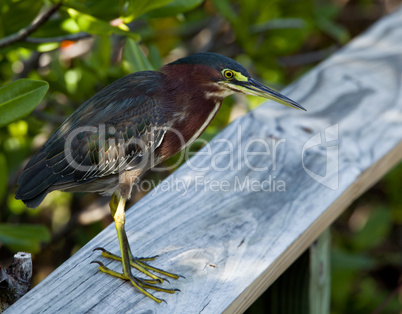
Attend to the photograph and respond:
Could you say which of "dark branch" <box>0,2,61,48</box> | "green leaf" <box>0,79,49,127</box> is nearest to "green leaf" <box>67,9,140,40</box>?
"dark branch" <box>0,2,61,48</box>

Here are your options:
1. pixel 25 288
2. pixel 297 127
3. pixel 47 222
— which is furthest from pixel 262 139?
pixel 47 222

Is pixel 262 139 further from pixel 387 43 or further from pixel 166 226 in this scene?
pixel 387 43

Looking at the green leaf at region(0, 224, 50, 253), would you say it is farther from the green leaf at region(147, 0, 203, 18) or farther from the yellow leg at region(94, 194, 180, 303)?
the green leaf at region(147, 0, 203, 18)

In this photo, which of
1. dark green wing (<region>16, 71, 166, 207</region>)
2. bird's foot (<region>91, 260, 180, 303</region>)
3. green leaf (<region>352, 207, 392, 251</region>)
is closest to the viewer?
bird's foot (<region>91, 260, 180, 303</region>)

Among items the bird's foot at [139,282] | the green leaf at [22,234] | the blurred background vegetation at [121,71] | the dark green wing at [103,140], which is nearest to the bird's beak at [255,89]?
the dark green wing at [103,140]

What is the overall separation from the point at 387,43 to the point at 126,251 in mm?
2201

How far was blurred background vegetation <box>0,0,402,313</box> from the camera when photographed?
2570 millimetres

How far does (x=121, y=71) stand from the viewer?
10.5 ft

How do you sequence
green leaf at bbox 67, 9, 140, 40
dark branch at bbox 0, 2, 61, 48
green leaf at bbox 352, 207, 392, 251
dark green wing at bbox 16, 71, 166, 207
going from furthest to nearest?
green leaf at bbox 352, 207, 392, 251 < dark branch at bbox 0, 2, 61, 48 < green leaf at bbox 67, 9, 140, 40 < dark green wing at bbox 16, 71, 166, 207

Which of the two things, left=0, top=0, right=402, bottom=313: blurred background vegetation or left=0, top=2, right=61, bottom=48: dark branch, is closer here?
left=0, top=2, right=61, bottom=48: dark branch

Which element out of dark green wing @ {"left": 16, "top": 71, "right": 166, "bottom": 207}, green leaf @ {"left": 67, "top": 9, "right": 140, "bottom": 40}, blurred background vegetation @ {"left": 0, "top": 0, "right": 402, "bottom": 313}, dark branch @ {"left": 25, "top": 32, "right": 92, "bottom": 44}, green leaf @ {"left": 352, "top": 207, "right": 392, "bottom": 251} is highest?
green leaf @ {"left": 67, "top": 9, "right": 140, "bottom": 40}

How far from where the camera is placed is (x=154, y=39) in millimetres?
4203

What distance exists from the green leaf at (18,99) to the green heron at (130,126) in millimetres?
186

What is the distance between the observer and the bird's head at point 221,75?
2.12 m
